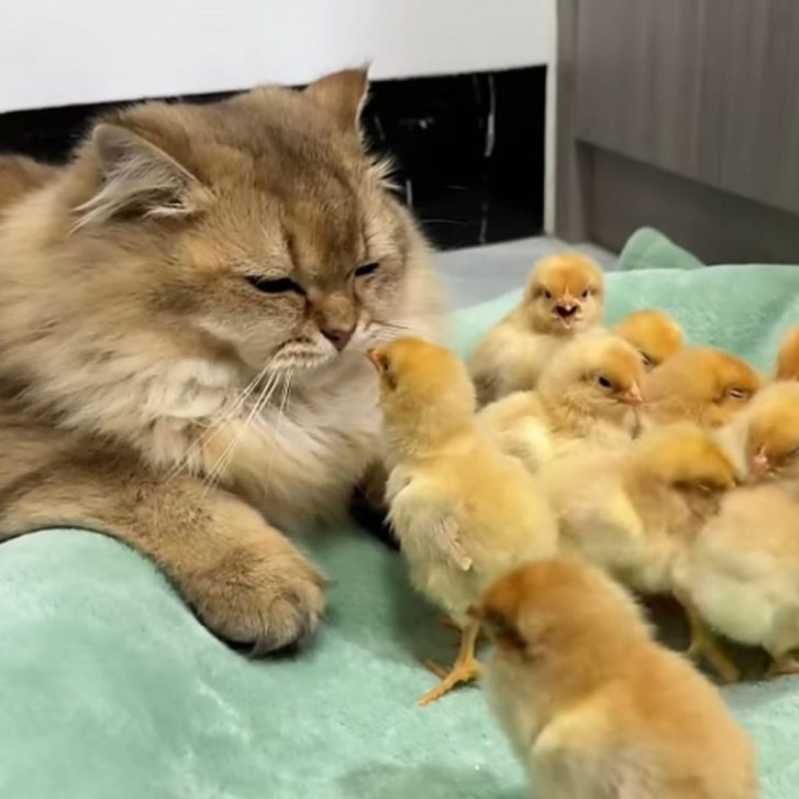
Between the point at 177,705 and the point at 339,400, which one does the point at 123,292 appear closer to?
the point at 339,400

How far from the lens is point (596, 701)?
0.84 metres

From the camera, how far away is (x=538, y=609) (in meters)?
0.87

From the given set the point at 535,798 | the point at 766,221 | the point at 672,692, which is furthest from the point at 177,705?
the point at 766,221

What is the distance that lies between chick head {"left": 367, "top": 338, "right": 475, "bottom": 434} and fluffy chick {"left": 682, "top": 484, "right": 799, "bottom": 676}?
0.27 metres

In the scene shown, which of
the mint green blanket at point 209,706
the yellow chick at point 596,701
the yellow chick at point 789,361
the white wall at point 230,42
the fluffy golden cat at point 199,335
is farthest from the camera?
the white wall at point 230,42

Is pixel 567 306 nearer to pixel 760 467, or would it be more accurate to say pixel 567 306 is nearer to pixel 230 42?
pixel 760 467

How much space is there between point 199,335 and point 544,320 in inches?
18.5

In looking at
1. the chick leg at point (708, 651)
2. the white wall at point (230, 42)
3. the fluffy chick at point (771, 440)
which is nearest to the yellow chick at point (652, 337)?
the fluffy chick at point (771, 440)

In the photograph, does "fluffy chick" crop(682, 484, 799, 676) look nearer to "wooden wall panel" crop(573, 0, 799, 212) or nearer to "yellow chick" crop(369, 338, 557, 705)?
"yellow chick" crop(369, 338, 557, 705)

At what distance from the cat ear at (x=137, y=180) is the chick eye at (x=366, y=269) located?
194 mm

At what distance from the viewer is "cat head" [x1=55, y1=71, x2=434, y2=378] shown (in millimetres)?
1260

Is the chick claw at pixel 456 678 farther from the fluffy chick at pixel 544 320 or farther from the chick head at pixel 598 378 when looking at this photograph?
the fluffy chick at pixel 544 320

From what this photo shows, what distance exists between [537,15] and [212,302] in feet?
5.05

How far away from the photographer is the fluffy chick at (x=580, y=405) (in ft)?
4.37
